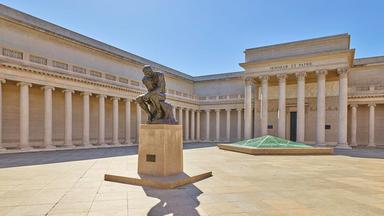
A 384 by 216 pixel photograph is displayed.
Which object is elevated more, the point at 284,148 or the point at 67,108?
the point at 67,108

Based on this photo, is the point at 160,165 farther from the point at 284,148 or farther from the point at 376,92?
the point at 376,92

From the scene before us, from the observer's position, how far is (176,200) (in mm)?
7078

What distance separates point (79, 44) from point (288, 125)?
37.1 metres

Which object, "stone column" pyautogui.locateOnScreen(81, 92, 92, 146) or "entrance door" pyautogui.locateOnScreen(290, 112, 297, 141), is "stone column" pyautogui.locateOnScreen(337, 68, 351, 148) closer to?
"entrance door" pyautogui.locateOnScreen(290, 112, 297, 141)

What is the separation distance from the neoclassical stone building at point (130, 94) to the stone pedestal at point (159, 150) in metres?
19.7

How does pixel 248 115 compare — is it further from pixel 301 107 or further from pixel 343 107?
pixel 343 107

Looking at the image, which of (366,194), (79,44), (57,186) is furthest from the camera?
(79,44)

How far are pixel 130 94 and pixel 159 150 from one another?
26.1 m

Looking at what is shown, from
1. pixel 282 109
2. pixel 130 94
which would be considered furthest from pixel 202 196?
pixel 282 109

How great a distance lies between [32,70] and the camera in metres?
22.8

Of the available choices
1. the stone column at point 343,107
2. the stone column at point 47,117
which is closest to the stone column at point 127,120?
the stone column at point 47,117

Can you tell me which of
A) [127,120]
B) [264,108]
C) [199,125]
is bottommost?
[199,125]

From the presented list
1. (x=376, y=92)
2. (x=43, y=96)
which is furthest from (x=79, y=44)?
(x=376, y=92)

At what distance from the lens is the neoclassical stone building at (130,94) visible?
77.7 feet
